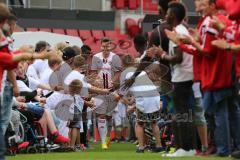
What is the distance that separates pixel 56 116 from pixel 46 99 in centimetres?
40

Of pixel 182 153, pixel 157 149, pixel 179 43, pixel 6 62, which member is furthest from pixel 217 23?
pixel 157 149

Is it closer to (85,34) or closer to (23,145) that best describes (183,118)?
(23,145)

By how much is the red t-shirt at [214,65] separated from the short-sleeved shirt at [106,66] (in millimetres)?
5385

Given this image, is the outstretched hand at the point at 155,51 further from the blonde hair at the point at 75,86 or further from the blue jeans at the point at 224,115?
the blonde hair at the point at 75,86

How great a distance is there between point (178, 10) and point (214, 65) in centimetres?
118

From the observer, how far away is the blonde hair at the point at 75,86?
15.0 meters

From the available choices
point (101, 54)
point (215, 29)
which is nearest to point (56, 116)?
point (101, 54)

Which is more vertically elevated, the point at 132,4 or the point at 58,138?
the point at 132,4

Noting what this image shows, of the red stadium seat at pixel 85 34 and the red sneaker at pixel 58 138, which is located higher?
the red stadium seat at pixel 85 34

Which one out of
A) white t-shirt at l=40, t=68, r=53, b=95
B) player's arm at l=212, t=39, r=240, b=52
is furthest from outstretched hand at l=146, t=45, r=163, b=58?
white t-shirt at l=40, t=68, r=53, b=95

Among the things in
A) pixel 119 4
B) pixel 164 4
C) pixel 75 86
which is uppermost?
pixel 119 4

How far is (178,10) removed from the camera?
10.8 m

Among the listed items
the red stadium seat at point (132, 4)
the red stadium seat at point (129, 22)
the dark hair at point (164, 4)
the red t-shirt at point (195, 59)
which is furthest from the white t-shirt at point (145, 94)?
the red stadium seat at point (132, 4)

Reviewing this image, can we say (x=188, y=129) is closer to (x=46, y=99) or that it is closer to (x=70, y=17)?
(x=46, y=99)
